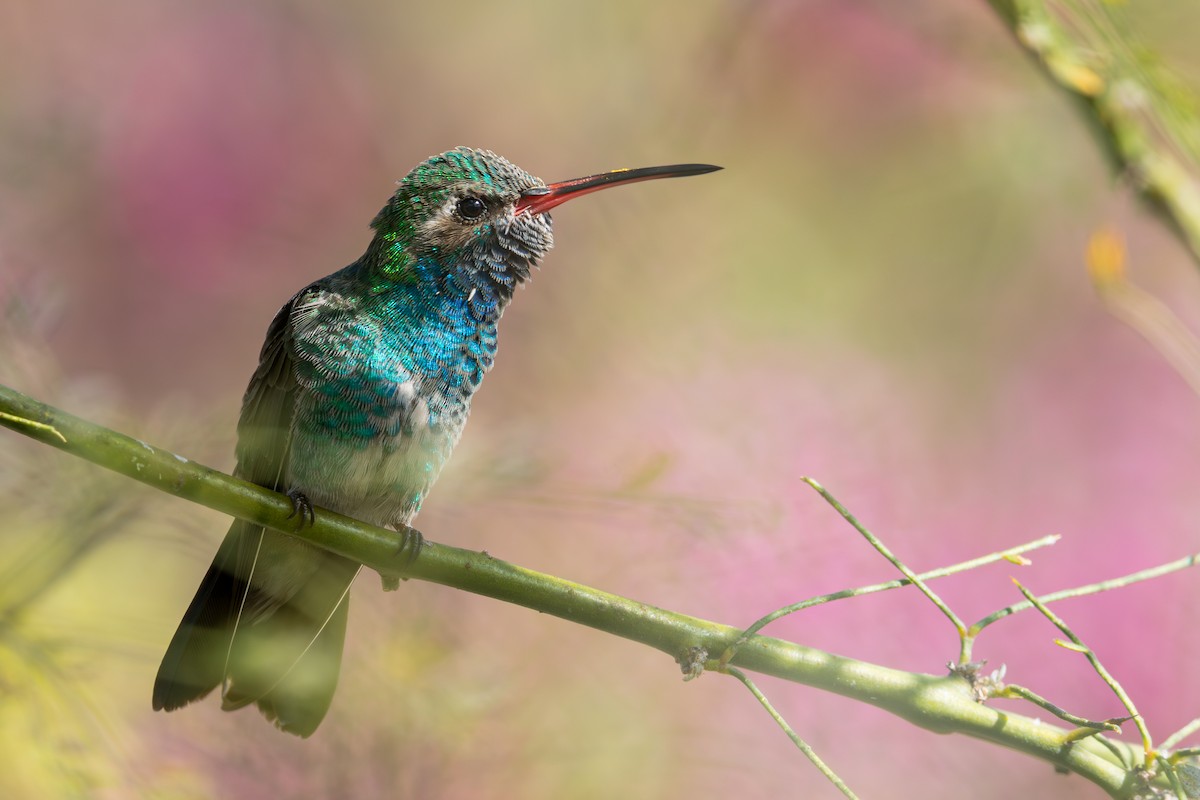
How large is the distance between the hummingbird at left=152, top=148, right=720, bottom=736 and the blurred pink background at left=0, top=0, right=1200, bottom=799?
0.10 metres

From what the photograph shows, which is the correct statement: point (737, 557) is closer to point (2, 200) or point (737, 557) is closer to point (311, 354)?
point (311, 354)

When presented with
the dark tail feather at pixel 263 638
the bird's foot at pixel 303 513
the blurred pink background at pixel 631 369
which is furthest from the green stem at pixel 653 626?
the dark tail feather at pixel 263 638

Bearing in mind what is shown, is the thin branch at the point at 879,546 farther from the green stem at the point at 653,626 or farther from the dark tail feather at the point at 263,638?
the dark tail feather at the point at 263,638

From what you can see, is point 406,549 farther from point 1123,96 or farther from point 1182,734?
point 1123,96

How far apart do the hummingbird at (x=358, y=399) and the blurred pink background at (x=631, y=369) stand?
0.10 meters

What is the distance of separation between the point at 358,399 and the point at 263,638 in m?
0.52

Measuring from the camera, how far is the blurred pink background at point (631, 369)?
1.87 metres

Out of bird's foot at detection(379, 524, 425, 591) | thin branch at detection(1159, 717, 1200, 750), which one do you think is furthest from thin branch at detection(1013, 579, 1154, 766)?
bird's foot at detection(379, 524, 425, 591)

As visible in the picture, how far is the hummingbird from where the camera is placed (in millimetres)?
1868

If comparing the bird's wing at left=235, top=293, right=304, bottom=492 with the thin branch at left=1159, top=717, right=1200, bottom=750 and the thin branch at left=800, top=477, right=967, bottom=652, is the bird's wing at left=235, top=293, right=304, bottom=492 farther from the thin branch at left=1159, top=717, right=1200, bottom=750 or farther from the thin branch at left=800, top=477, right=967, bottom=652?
the thin branch at left=1159, top=717, right=1200, bottom=750

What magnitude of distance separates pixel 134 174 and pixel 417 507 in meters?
1.41

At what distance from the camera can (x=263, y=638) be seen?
2.03 metres

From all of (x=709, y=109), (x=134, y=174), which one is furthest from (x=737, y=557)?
(x=134, y=174)

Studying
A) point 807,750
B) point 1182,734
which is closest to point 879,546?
point 807,750
